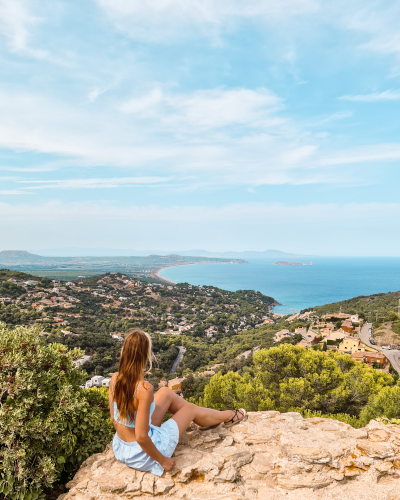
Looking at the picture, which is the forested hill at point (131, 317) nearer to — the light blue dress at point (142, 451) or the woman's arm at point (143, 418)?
the light blue dress at point (142, 451)

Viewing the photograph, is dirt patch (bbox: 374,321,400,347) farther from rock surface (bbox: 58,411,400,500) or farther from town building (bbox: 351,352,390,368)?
rock surface (bbox: 58,411,400,500)

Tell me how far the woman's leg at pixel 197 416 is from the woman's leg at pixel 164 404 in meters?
0.12

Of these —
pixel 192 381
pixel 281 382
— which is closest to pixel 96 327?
pixel 192 381

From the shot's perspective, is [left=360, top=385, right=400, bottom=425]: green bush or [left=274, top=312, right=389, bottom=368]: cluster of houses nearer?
[left=360, top=385, right=400, bottom=425]: green bush

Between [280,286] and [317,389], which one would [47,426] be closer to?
[317,389]

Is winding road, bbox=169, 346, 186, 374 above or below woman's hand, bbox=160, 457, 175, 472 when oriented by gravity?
below

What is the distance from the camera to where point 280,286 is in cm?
13675

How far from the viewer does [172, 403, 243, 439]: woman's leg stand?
3281mm

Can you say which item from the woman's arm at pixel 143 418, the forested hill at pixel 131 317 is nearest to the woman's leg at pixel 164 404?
the woman's arm at pixel 143 418

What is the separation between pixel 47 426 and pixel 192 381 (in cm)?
1923

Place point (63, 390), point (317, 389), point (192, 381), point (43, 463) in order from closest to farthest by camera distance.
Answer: point (43, 463) → point (63, 390) → point (317, 389) → point (192, 381)

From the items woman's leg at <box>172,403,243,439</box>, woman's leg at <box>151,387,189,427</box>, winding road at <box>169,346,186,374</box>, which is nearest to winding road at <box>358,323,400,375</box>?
winding road at <box>169,346,186,374</box>

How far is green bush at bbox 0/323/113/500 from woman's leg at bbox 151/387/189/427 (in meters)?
0.88

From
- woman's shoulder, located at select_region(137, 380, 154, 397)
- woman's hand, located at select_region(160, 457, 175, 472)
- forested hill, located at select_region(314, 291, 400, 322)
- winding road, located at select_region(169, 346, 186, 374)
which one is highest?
woman's shoulder, located at select_region(137, 380, 154, 397)
